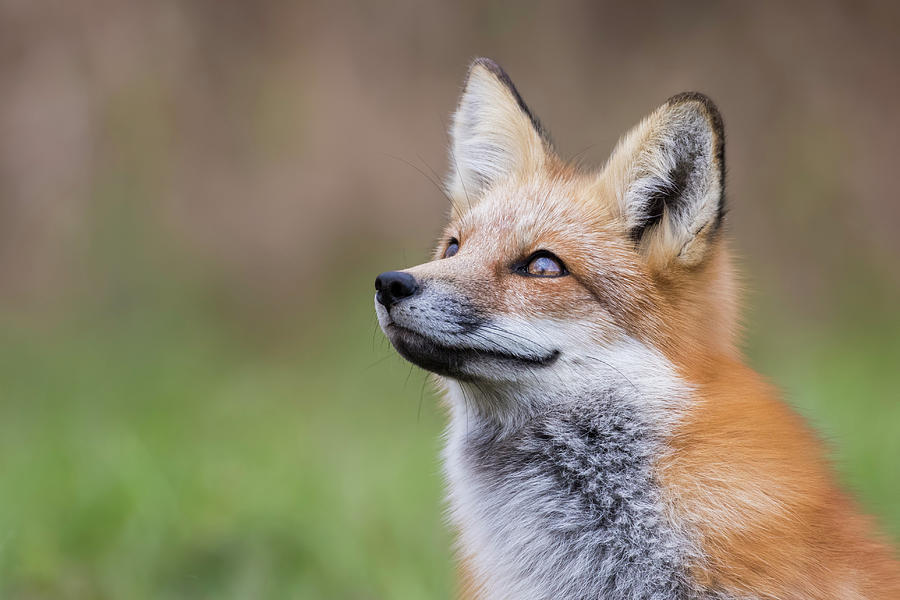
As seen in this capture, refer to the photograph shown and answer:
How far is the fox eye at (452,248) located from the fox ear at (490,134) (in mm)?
452

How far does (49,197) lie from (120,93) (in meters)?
1.26

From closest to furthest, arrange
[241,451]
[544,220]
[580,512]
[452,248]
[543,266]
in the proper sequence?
1. [580,512]
2. [543,266]
3. [544,220]
4. [452,248]
5. [241,451]

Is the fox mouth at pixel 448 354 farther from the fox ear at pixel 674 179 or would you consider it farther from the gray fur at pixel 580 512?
the fox ear at pixel 674 179

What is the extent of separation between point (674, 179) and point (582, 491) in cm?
120

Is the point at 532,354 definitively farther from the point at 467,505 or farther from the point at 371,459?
the point at 371,459

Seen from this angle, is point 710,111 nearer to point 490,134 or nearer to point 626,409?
point 626,409

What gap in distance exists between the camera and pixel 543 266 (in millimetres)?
3406

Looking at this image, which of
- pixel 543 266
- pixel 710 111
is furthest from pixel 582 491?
pixel 710 111

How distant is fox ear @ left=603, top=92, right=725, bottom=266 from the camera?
10.9 ft

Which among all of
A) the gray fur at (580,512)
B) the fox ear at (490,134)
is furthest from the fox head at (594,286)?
the fox ear at (490,134)

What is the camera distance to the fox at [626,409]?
9.41 ft

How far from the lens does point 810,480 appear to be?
2961 millimetres

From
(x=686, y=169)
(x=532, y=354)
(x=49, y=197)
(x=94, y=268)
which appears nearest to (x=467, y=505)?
(x=532, y=354)

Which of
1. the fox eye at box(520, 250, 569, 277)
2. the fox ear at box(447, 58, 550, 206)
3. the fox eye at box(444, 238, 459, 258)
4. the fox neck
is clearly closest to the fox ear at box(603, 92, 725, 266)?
the fox eye at box(520, 250, 569, 277)
